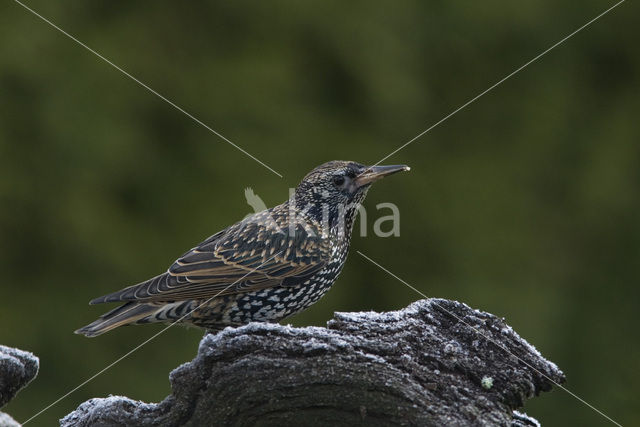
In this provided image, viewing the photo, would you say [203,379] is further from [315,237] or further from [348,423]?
[315,237]

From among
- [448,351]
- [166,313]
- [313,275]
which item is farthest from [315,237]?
[448,351]

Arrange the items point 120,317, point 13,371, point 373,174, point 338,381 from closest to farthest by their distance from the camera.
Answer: point 338,381
point 13,371
point 120,317
point 373,174

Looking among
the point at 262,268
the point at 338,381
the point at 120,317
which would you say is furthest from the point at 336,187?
the point at 338,381

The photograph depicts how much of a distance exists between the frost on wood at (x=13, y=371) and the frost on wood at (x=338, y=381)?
0.43 meters

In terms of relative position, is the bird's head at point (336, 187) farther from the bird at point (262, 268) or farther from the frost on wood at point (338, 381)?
the frost on wood at point (338, 381)

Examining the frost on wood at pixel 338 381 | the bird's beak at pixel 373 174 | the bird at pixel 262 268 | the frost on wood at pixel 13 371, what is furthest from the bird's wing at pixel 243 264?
the frost on wood at pixel 338 381

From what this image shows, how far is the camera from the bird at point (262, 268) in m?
3.65

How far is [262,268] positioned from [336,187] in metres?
0.65

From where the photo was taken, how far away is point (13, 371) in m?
2.90

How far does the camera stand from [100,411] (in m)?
3.05

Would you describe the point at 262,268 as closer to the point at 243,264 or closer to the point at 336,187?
the point at 243,264

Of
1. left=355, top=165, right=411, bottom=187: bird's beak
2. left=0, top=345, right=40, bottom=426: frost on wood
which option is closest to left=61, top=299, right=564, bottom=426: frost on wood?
left=0, top=345, right=40, bottom=426: frost on wood

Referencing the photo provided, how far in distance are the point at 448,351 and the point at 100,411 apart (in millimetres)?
1340

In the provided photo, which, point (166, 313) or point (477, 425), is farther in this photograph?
point (166, 313)
